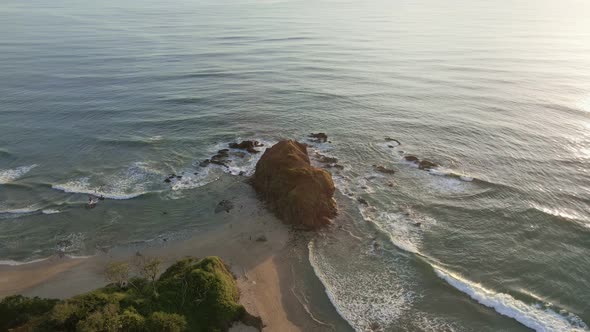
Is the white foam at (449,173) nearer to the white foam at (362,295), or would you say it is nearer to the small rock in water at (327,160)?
the small rock in water at (327,160)

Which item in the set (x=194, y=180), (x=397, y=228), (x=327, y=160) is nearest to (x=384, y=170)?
(x=327, y=160)

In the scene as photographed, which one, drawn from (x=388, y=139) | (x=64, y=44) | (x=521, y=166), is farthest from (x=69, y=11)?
(x=521, y=166)

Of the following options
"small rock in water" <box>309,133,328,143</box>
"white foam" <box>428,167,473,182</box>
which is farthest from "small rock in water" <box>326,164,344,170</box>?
"white foam" <box>428,167,473,182</box>

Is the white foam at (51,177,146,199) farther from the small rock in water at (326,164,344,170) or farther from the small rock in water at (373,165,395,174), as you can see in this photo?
the small rock in water at (373,165,395,174)

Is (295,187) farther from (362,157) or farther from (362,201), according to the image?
(362,157)

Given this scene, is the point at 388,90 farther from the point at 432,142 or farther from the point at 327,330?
the point at 327,330

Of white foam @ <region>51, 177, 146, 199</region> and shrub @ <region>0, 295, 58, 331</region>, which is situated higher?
shrub @ <region>0, 295, 58, 331</region>
